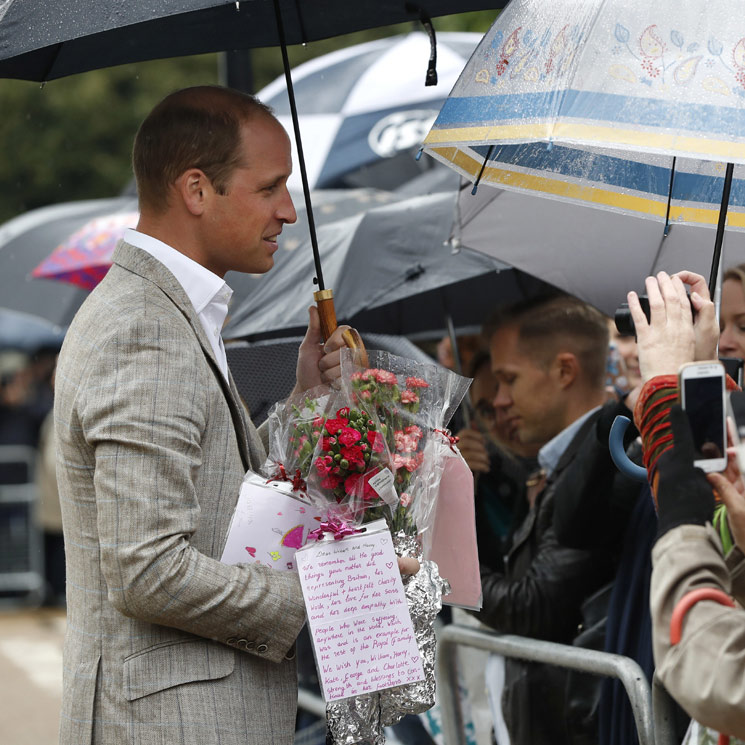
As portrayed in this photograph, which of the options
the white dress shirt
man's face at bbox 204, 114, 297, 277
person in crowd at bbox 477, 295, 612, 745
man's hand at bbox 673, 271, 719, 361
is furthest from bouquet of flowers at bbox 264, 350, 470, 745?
person in crowd at bbox 477, 295, 612, 745

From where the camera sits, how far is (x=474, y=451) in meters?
4.46

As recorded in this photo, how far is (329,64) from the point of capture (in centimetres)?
777

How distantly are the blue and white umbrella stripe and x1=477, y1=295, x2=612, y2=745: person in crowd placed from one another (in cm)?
265

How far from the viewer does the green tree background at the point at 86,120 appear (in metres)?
19.1

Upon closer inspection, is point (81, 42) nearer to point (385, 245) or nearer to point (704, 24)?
point (385, 245)

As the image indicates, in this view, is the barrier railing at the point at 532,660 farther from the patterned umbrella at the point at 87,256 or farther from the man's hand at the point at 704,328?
the patterned umbrella at the point at 87,256

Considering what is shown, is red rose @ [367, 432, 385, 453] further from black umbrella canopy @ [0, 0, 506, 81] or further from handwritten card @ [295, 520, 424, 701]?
black umbrella canopy @ [0, 0, 506, 81]

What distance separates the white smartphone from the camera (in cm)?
199

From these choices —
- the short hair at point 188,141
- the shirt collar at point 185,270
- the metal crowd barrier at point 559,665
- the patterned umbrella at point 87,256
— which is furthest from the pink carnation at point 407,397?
the patterned umbrella at point 87,256

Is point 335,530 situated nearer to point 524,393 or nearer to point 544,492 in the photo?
point 544,492

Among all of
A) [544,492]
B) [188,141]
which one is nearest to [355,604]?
[188,141]

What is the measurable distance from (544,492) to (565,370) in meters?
0.54

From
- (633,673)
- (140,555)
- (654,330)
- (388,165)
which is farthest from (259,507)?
(388,165)

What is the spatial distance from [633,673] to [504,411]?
1381mm
